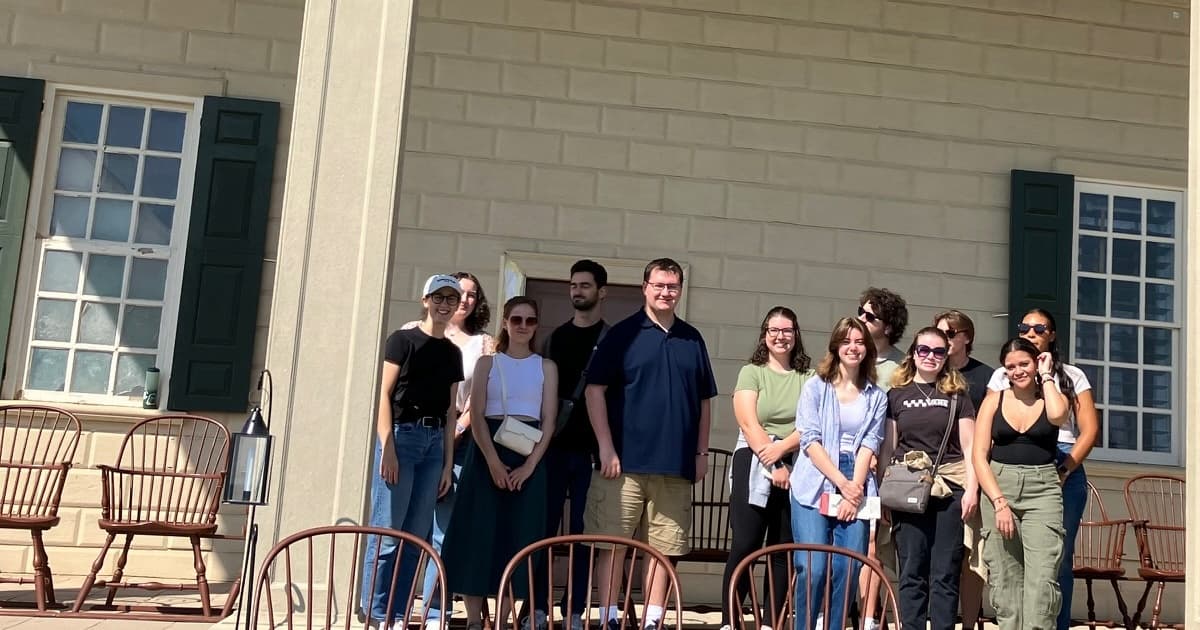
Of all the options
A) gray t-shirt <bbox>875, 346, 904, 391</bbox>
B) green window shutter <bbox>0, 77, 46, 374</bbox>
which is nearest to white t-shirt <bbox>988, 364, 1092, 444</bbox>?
gray t-shirt <bbox>875, 346, 904, 391</bbox>

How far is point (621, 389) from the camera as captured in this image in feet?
14.7

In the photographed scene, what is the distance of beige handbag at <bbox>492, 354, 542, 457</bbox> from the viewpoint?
440cm

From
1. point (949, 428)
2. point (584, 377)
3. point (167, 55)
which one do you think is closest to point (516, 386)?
point (584, 377)

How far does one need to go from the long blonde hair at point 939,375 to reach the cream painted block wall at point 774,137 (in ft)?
5.91

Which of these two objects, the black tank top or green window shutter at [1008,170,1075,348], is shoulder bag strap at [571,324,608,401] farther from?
green window shutter at [1008,170,1075,348]

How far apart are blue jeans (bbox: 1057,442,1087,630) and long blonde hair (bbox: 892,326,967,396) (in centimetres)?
46

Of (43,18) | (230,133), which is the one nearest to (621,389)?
(230,133)

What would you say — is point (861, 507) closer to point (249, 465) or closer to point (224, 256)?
point (249, 465)

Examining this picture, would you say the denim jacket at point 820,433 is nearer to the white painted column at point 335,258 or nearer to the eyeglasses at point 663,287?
the eyeglasses at point 663,287

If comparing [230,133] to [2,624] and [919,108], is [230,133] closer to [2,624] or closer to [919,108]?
[2,624]

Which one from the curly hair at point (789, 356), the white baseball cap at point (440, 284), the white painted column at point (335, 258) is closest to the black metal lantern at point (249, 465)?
the white painted column at point (335, 258)

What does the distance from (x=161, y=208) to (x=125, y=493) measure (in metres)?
1.55

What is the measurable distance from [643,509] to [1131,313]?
3.84 m

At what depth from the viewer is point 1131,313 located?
679 cm
